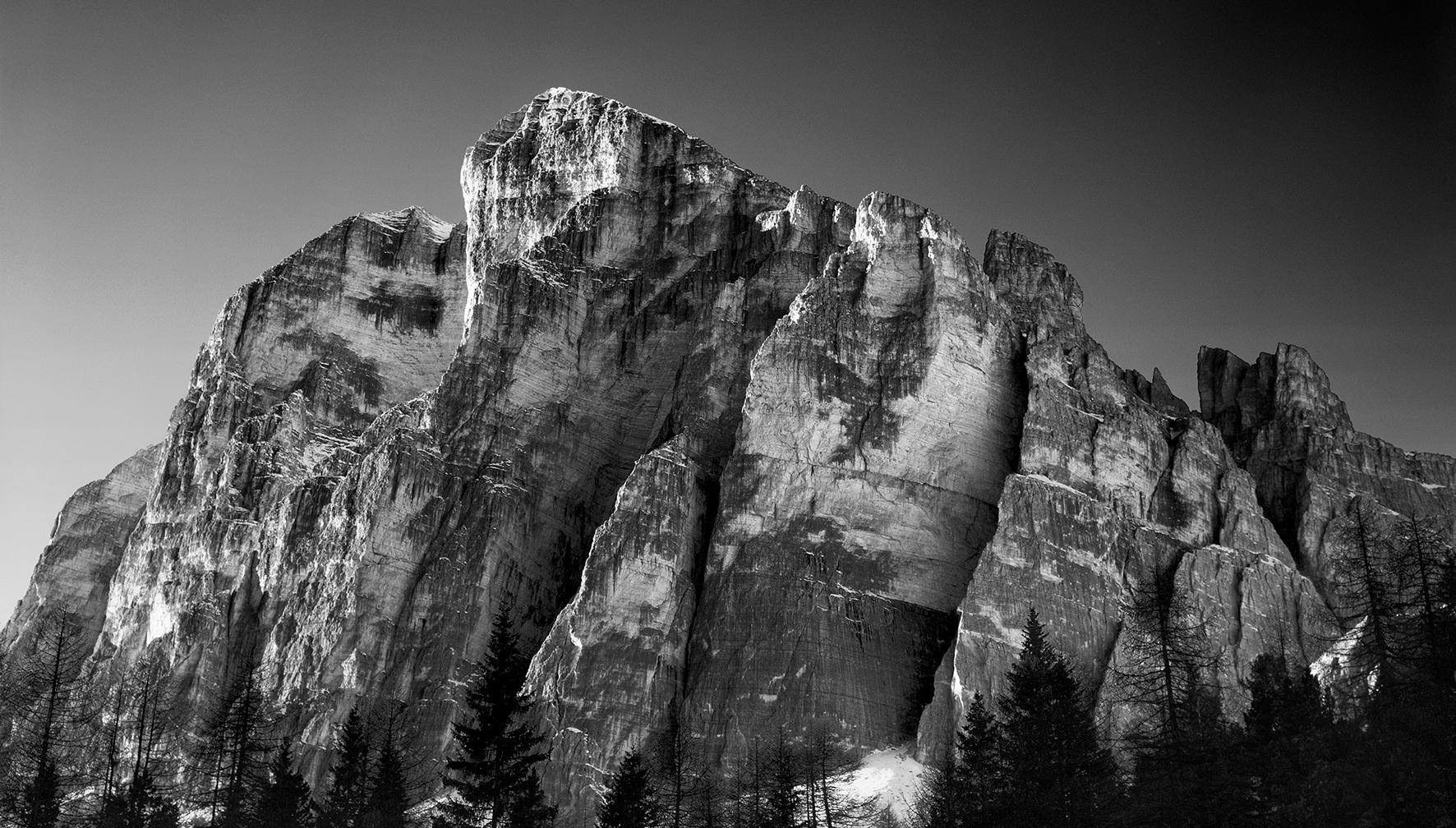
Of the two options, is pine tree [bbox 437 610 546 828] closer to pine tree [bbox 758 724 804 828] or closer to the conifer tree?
pine tree [bbox 758 724 804 828]

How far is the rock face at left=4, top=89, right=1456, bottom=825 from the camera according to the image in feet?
346

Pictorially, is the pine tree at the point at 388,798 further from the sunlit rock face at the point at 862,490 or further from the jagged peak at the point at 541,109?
the jagged peak at the point at 541,109

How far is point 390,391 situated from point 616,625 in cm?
5807

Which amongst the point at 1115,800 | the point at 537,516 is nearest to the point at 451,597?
the point at 537,516

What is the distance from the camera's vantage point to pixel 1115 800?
2304 inches

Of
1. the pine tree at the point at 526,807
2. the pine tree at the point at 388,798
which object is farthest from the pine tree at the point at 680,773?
the pine tree at the point at 526,807

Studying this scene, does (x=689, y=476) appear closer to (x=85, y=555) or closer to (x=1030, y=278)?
(x=1030, y=278)

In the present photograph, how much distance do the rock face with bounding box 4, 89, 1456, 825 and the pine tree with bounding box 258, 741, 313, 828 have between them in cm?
2628

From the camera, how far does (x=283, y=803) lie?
7106 cm

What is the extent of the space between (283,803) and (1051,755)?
34370 millimetres

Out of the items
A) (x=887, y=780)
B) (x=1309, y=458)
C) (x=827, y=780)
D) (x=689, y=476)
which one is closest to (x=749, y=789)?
(x=827, y=780)

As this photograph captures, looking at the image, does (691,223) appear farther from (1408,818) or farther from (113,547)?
(1408,818)

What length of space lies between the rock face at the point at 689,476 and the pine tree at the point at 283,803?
86.2 ft

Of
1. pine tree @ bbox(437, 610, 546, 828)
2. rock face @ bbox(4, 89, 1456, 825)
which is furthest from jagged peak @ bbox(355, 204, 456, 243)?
pine tree @ bbox(437, 610, 546, 828)
